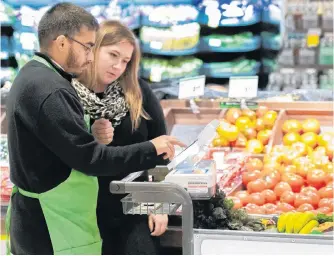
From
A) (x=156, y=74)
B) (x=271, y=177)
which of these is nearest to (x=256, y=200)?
(x=271, y=177)

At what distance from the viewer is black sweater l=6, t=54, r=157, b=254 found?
104 inches

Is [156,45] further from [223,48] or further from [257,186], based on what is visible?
[257,186]

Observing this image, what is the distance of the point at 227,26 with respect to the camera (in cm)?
772

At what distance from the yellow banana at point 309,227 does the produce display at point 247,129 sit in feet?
4.51

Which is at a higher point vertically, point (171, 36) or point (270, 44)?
point (171, 36)

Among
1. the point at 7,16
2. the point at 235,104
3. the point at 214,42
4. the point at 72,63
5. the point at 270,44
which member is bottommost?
the point at 270,44

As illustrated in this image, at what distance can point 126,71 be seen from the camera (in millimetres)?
3369

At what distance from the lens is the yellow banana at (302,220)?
3080 mm

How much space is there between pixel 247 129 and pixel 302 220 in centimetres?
159

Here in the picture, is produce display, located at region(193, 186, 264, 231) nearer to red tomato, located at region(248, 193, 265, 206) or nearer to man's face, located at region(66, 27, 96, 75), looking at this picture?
red tomato, located at region(248, 193, 265, 206)

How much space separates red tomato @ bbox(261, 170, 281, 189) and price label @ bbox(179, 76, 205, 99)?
0.91 m

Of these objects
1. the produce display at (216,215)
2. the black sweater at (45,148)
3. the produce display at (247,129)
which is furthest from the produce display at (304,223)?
the produce display at (247,129)

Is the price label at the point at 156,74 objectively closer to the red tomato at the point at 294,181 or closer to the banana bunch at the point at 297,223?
the red tomato at the point at 294,181

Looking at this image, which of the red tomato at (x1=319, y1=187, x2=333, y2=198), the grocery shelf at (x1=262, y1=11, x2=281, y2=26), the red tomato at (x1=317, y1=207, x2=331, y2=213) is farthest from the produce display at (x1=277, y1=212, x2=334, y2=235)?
the grocery shelf at (x1=262, y1=11, x2=281, y2=26)
